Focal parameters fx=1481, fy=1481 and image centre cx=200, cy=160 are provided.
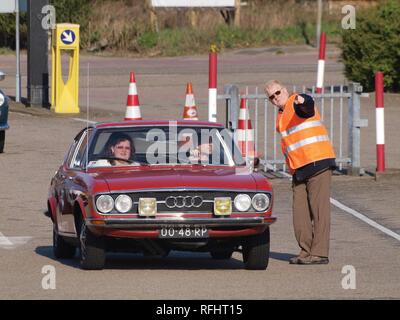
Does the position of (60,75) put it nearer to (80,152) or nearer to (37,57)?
(37,57)

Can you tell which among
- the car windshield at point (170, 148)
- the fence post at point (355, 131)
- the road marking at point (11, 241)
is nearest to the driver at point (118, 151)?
the car windshield at point (170, 148)

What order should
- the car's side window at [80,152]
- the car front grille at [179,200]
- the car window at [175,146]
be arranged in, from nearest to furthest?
the car front grille at [179,200], the car window at [175,146], the car's side window at [80,152]

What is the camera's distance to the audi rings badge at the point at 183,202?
1188cm

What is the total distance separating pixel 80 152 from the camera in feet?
44.1

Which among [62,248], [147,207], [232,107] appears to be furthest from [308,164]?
[232,107]

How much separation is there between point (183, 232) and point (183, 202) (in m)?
0.24

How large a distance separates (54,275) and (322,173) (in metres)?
2.59

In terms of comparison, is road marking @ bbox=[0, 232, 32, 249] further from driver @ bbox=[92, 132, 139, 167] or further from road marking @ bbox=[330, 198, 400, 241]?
road marking @ bbox=[330, 198, 400, 241]

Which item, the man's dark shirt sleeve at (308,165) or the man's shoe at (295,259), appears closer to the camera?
the man's dark shirt sleeve at (308,165)

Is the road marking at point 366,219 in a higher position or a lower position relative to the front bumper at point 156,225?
lower

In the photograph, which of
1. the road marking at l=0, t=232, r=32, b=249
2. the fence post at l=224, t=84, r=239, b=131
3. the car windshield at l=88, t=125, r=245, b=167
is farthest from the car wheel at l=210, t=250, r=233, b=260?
the fence post at l=224, t=84, r=239, b=131

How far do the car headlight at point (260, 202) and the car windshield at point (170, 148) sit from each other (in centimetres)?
92

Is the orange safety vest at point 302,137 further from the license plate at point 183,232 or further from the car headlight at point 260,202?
the license plate at point 183,232

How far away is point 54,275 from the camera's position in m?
12.1
